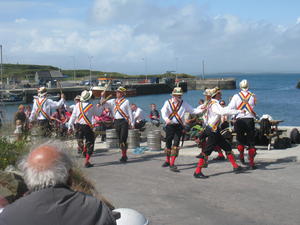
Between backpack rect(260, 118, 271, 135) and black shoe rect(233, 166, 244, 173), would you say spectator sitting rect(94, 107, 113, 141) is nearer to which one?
backpack rect(260, 118, 271, 135)

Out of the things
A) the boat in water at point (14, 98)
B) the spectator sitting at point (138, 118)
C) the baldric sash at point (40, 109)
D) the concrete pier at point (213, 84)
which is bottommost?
the boat in water at point (14, 98)

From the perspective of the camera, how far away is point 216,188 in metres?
8.77

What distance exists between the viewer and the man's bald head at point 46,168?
305cm

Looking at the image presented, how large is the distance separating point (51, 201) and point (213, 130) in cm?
732

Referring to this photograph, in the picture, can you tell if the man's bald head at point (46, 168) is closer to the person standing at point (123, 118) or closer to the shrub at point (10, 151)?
the shrub at point (10, 151)

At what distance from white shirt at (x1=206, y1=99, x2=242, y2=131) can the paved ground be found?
1136mm

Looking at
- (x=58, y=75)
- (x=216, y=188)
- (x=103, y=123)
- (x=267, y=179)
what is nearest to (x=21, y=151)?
(x=216, y=188)

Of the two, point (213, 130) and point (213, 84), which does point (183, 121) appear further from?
point (213, 84)

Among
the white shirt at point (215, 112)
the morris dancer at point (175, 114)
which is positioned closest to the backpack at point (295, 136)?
the morris dancer at point (175, 114)

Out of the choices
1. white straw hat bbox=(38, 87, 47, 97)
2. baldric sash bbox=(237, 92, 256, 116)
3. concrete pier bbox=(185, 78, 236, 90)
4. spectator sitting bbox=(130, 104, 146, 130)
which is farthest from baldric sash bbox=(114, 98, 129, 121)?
concrete pier bbox=(185, 78, 236, 90)

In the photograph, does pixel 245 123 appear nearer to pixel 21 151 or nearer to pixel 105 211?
pixel 21 151

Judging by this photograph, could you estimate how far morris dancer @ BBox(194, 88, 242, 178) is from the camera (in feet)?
32.0

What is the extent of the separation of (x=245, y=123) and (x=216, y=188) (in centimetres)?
236

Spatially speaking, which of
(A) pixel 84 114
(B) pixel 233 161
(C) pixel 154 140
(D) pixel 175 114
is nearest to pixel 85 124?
(A) pixel 84 114
